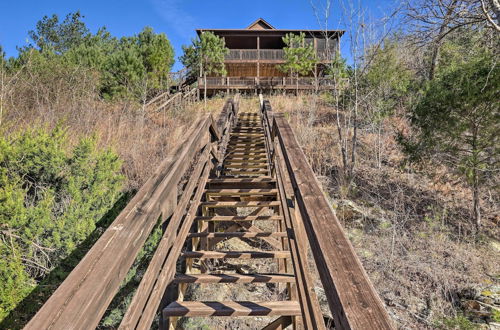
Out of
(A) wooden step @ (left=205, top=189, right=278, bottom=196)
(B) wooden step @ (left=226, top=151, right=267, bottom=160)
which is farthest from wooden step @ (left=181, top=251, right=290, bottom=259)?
(B) wooden step @ (left=226, top=151, right=267, bottom=160)

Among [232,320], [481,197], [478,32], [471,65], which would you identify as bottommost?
[232,320]

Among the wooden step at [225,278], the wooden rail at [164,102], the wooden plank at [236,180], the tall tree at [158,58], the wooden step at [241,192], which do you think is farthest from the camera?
the tall tree at [158,58]

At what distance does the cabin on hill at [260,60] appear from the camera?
65.8 ft

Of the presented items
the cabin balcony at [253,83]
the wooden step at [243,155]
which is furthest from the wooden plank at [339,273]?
the cabin balcony at [253,83]

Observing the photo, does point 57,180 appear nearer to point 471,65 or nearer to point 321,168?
point 321,168

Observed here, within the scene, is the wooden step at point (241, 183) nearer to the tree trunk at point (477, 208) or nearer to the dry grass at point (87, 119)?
the dry grass at point (87, 119)

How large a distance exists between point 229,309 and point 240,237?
1548mm

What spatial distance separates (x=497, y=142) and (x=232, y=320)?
7455 mm

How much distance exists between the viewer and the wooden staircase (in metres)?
2.52

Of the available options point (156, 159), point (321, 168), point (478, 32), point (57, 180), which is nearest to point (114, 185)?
point (57, 180)

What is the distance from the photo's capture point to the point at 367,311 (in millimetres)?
860

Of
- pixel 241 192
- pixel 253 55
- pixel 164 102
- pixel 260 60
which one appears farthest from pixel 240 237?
pixel 253 55

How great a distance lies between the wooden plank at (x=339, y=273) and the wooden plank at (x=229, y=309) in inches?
52.1

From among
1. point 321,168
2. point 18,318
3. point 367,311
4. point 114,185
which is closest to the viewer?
point 367,311
